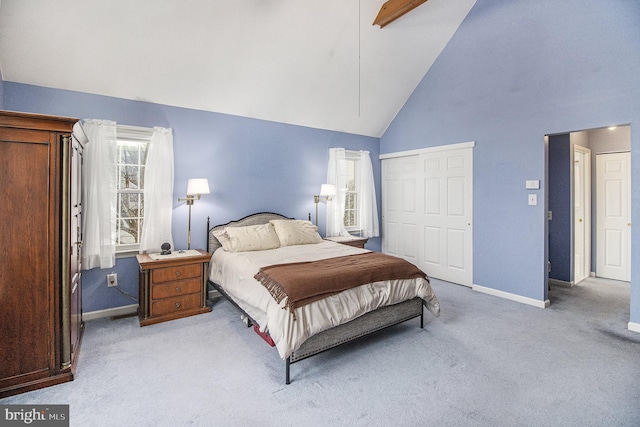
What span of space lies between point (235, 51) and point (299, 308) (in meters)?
2.89

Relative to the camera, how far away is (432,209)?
500cm

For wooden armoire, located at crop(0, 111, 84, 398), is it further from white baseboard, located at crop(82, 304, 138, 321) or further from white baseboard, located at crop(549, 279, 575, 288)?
white baseboard, located at crop(549, 279, 575, 288)

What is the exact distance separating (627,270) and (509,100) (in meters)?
3.21

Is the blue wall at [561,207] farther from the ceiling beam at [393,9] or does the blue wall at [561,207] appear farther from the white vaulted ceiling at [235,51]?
the ceiling beam at [393,9]

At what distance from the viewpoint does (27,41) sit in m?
2.75

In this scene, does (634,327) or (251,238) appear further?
(251,238)

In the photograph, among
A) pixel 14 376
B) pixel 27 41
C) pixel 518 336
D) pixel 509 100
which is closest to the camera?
pixel 14 376

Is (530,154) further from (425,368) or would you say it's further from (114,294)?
(114,294)

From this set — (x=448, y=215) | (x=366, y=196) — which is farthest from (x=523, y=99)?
(x=366, y=196)

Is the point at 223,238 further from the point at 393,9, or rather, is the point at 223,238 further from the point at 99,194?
the point at 393,9

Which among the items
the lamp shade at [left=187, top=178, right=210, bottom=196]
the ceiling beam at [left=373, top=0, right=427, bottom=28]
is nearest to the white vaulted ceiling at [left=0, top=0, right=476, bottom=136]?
the ceiling beam at [left=373, top=0, right=427, bottom=28]

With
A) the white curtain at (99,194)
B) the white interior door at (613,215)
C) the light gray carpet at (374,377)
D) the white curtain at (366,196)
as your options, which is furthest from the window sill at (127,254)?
the white interior door at (613,215)

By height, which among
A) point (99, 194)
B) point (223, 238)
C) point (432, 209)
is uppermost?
point (99, 194)

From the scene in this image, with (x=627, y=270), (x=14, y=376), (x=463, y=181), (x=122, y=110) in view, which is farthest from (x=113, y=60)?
(x=627, y=270)
